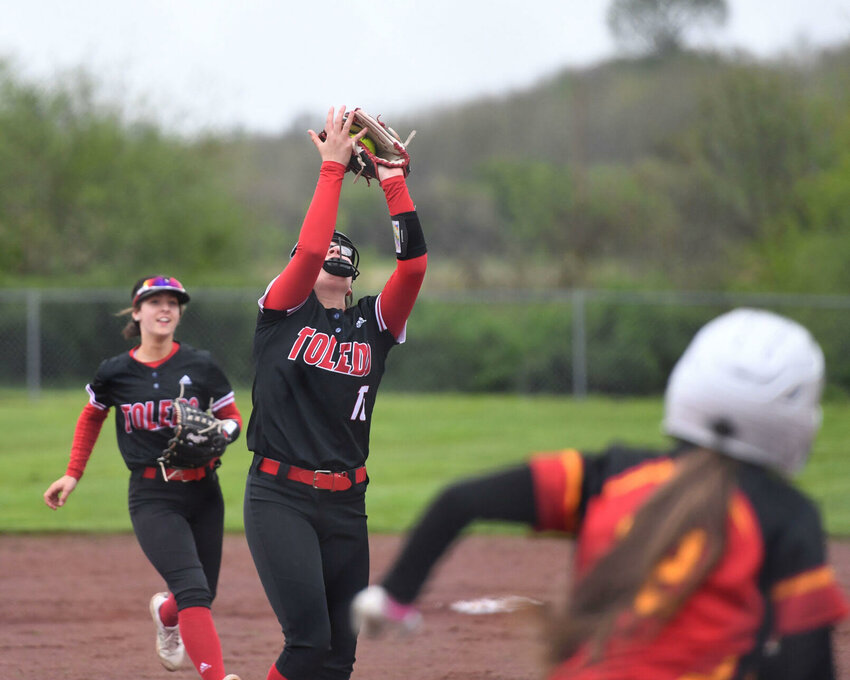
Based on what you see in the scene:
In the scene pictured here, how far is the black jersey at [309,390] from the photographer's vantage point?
380 centimetres

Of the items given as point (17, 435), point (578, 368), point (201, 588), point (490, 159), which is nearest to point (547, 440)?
point (578, 368)

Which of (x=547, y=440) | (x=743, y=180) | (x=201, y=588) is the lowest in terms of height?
(x=547, y=440)

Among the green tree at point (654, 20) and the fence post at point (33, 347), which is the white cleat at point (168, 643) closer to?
the fence post at point (33, 347)

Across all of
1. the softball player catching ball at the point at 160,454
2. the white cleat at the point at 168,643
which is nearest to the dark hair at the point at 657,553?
the softball player catching ball at the point at 160,454

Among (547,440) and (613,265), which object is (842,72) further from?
(547,440)

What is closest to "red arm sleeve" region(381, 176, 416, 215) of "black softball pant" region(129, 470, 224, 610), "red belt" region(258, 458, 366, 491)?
"red belt" region(258, 458, 366, 491)

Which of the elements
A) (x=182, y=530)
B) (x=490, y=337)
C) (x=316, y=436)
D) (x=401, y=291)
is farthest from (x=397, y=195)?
(x=490, y=337)

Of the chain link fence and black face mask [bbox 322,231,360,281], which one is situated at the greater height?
black face mask [bbox 322,231,360,281]

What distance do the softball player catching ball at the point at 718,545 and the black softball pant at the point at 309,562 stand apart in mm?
1723

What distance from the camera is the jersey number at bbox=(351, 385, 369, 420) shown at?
3.89 metres

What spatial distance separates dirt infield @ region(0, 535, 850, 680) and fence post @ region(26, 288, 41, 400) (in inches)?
386

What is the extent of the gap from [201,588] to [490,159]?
46126mm

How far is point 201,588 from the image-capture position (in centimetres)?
454

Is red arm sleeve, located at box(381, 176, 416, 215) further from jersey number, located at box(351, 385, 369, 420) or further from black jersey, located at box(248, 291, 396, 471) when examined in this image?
jersey number, located at box(351, 385, 369, 420)
